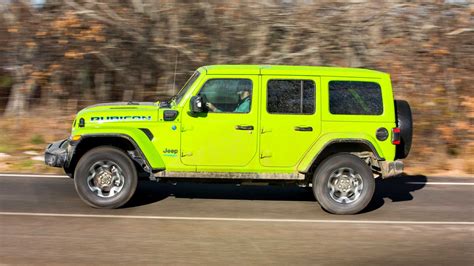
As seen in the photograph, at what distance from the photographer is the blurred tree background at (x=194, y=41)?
14797 millimetres

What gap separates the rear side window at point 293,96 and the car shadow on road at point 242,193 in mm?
1565

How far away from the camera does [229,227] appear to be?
24.5 ft

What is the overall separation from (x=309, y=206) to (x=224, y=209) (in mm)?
1242

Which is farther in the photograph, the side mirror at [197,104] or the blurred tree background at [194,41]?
the blurred tree background at [194,41]

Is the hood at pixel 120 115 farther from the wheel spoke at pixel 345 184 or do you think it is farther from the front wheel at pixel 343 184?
the wheel spoke at pixel 345 184

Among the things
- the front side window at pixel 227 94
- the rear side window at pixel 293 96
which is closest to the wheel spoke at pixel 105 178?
the front side window at pixel 227 94

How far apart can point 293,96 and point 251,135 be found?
2.54ft

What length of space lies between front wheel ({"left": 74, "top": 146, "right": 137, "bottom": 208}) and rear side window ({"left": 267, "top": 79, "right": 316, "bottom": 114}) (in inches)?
83.5

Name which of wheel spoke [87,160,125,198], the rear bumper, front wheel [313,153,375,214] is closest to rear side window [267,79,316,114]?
front wheel [313,153,375,214]

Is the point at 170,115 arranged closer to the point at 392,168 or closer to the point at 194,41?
the point at 392,168

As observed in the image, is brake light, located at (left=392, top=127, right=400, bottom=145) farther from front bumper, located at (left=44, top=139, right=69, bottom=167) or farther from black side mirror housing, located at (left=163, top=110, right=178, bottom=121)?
front bumper, located at (left=44, top=139, right=69, bottom=167)

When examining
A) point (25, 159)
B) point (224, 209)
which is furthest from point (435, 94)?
point (25, 159)

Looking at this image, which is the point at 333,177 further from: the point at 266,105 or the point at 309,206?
the point at 266,105

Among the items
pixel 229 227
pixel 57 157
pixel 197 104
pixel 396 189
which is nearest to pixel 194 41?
pixel 396 189
